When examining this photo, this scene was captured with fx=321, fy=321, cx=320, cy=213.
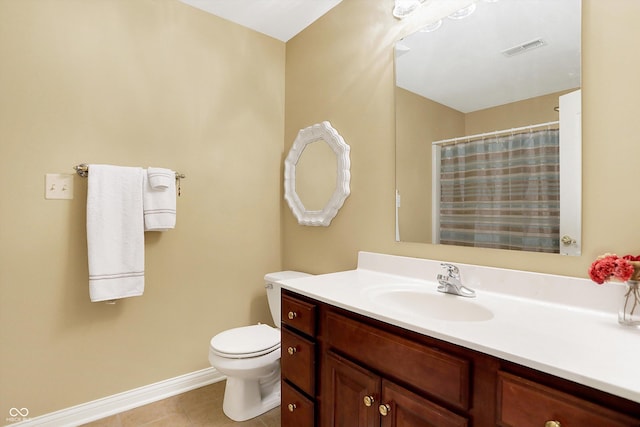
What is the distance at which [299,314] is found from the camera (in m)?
1.36

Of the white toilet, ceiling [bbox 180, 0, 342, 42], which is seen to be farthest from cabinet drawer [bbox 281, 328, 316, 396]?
ceiling [bbox 180, 0, 342, 42]

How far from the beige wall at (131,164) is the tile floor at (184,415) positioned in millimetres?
149

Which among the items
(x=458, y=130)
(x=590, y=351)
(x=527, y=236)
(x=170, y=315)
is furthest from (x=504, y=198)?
(x=170, y=315)

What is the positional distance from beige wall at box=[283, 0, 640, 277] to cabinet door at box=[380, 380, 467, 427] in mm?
673

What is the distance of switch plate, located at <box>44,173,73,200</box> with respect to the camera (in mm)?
1679

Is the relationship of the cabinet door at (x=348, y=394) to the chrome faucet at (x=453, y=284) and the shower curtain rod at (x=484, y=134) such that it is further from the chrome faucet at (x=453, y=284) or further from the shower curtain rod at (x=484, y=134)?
the shower curtain rod at (x=484, y=134)

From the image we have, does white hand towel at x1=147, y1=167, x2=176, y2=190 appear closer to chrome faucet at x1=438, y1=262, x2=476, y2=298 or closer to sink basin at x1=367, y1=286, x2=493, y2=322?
sink basin at x1=367, y1=286, x2=493, y2=322

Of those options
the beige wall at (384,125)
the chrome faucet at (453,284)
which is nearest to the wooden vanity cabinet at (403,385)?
the chrome faucet at (453,284)

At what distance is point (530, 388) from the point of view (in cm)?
71

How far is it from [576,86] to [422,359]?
1076 millimetres

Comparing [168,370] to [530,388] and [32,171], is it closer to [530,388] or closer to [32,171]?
[32,171]

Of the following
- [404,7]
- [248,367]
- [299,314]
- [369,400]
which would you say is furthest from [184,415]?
[404,7]

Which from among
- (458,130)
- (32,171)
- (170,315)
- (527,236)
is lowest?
(170,315)

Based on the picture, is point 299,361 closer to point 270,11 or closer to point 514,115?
point 514,115
